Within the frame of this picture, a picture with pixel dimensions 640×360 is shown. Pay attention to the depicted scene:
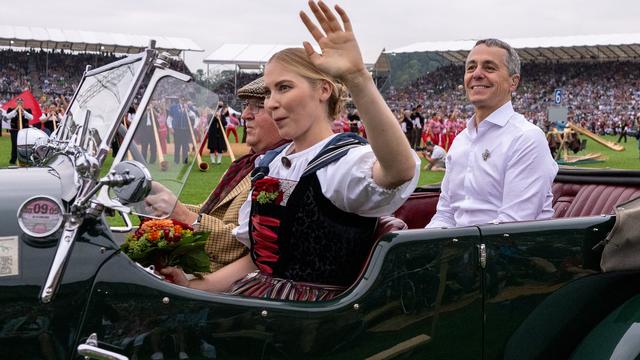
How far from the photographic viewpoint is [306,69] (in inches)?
107

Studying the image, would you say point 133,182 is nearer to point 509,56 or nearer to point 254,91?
point 254,91

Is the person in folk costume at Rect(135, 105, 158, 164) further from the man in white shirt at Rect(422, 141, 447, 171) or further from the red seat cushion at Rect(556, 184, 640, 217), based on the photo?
the man in white shirt at Rect(422, 141, 447, 171)

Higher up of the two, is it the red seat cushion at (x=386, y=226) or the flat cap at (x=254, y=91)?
the flat cap at (x=254, y=91)

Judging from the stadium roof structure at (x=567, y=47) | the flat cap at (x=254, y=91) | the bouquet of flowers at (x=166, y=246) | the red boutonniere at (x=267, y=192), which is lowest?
the bouquet of flowers at (x=166, y=246)

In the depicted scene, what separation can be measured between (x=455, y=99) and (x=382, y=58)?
15562mm

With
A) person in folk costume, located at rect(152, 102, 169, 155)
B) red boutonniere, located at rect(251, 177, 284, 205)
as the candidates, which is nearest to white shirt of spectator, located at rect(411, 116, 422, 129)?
red boutonniere, located at rect(251, 177, 284, 205)

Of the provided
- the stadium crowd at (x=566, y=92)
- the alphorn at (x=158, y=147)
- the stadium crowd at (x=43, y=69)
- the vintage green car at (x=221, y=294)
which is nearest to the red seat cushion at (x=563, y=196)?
the vintage green car at (x=221, y=294)

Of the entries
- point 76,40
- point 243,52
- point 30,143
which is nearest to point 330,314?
point 30,143

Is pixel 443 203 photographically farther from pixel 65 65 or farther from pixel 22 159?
pixel 65 65

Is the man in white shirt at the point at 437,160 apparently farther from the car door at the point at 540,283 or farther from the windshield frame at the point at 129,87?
the windshield frame at the point at 129,87

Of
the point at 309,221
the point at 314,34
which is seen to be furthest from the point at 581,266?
the point at 314,34

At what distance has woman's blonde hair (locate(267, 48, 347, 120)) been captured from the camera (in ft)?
8.94

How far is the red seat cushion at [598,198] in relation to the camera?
373cm

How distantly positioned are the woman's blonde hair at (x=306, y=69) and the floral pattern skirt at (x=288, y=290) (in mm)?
653
